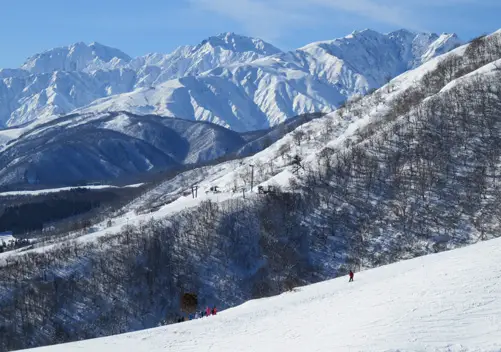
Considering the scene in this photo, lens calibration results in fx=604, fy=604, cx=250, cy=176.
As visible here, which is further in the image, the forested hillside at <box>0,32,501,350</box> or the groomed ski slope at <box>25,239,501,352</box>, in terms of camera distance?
the forested hillside at <box>0,32,501,350</box>

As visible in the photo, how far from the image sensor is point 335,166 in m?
130

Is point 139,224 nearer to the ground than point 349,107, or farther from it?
nearer to the ground

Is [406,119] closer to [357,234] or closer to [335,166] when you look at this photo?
[335,166]

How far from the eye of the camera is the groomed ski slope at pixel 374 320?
1218 inches

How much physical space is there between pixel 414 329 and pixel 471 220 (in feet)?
265

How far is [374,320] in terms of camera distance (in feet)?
115

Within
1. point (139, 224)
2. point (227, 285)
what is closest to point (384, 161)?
point (227, 285)

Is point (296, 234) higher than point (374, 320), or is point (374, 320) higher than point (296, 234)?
point (374, 320)

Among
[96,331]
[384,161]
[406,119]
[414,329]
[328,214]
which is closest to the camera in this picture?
[414,329]

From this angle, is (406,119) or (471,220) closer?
(471,220)

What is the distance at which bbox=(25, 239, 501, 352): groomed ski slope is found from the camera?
30.9 meters

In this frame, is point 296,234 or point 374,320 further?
point 296,234

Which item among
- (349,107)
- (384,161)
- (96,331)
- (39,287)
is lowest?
(96,331)

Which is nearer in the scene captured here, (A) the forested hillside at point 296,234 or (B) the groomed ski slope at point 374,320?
(B) the groomed ski slope at point 374,320
